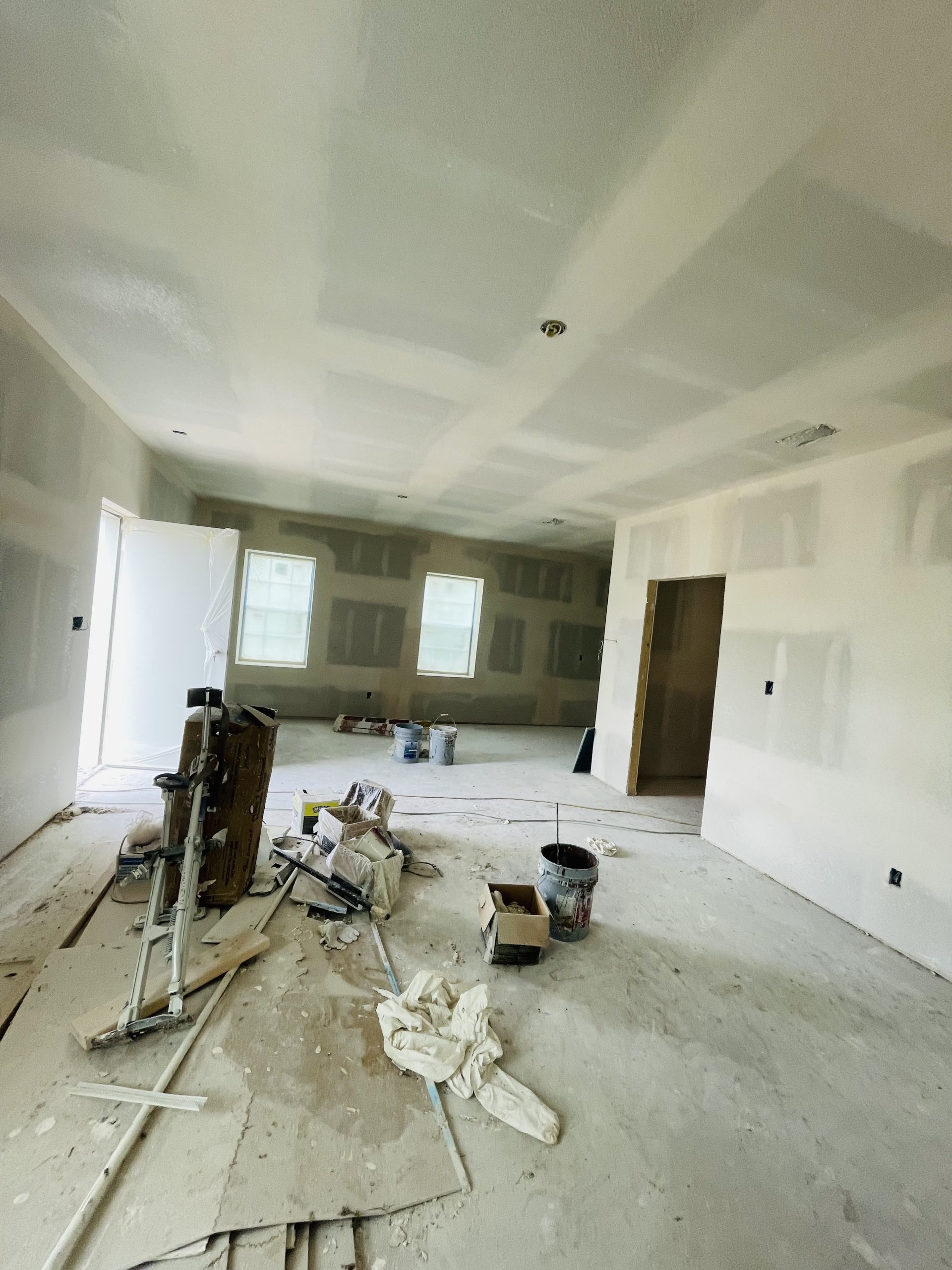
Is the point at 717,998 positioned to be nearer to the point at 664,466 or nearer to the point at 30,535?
the point at 664,466

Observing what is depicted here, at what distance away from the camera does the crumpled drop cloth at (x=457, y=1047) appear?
1696 mm

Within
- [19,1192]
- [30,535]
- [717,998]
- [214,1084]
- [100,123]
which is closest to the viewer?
[19,1192]

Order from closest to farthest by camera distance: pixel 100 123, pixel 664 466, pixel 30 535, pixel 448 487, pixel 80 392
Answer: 1. pixel 100 123
2. pixel 30 535
3. pixel 80 392
4. pixel 664 466
5. pixel 448 487

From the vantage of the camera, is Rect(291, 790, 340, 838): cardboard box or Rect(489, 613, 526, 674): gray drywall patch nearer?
Rect(291, 790, 340, 838): cardboard box

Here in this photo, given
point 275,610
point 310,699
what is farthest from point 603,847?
point 275,610

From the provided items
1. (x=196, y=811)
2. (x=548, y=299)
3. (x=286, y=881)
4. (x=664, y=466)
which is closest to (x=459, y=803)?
(x=286, y=881)

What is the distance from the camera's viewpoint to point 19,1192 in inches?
53.1

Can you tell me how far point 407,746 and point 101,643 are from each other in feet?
9.75

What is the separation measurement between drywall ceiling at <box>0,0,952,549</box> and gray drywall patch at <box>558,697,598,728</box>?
617 centimetres

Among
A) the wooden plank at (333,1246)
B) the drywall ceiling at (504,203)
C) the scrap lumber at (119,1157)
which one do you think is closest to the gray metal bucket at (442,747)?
the drywall ceiling at (504,203)

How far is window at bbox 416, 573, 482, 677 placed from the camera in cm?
819

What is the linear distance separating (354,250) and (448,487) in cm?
342

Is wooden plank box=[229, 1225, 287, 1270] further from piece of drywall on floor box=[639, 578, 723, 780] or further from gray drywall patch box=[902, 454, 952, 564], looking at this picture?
piece of drywall on floor box=[639, 578, 723, 780]

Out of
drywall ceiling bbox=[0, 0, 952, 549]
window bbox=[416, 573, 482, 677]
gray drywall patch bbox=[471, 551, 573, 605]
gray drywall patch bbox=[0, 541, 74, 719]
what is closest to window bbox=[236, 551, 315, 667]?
window bbox=[416, 573, 482, 677]
